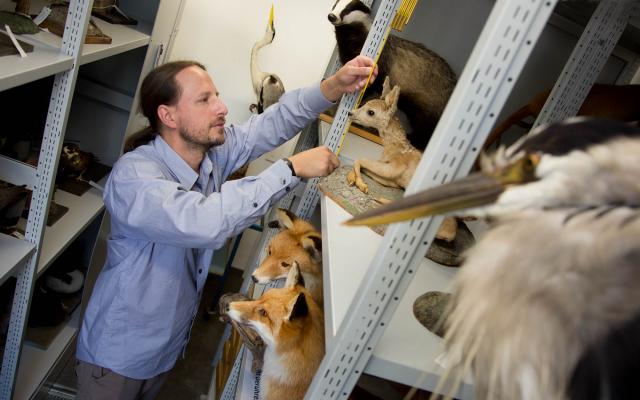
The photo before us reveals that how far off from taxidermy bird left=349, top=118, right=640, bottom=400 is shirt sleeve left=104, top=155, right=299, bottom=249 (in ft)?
2.61

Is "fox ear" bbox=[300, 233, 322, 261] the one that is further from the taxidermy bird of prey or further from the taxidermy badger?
the taxidermy badger

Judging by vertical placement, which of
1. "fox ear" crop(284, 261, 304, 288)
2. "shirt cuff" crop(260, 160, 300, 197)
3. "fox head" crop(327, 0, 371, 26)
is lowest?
"fox ear" crop(284, 261, 304, 288)

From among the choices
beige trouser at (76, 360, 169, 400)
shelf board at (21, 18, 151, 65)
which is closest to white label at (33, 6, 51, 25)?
shelf board at (21, 18, 151, 65)

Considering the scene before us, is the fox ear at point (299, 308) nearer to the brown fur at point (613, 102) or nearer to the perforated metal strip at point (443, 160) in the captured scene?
the perforated metal strip at point (443, 160)

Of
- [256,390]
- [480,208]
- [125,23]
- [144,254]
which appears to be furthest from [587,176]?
[125,23]

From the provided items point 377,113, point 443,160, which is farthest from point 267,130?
point 443,160

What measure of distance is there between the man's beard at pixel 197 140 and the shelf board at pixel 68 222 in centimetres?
60

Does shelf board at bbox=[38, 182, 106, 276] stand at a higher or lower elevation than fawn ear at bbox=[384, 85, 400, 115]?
lower

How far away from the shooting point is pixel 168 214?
1072mm

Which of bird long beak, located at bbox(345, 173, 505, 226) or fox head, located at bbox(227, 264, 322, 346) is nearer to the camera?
bird long beak, located at bbox(345, 173, 505, 226)

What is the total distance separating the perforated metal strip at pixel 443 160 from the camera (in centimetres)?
47

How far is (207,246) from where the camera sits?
1.13 meters

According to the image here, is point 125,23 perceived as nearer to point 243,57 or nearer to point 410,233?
point 243,57

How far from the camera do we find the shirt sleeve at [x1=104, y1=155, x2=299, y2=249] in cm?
109
